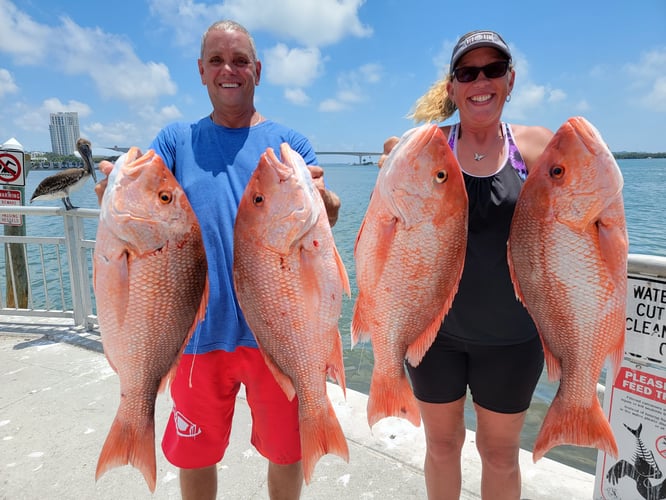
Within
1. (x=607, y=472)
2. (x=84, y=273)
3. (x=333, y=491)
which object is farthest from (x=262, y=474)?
(x=84, y=273)

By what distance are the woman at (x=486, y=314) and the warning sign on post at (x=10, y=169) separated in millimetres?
6337

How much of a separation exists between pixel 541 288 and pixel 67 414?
142 inches

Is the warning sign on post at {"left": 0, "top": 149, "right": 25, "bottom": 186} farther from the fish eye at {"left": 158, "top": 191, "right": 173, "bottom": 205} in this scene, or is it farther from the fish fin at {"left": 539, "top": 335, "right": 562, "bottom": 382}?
the fish fin at {"left": 539, "top": 335, "right": 562, "bottom": 382}

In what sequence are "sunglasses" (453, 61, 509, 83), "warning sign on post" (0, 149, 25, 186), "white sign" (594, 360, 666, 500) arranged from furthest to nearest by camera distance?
"warning sign on post" (0, 149, 25, 186), "white sign" (594, 360, 666, 500), "sunglasses" (453, 61, 509, 83)

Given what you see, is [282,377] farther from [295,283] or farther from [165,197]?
[165,197]

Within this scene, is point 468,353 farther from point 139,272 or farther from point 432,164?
point 139,272

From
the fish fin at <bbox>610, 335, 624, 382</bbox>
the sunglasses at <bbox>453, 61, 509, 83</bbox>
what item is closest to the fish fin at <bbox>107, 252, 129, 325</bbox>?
the sunglasses at <bbox>453, 61, 509, 83</bbox>

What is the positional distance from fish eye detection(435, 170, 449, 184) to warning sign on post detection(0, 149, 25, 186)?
657cm

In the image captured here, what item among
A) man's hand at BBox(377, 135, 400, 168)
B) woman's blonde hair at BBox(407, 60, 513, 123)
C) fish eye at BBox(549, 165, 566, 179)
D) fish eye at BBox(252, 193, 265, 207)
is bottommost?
fish eye at BBox(252, 193, 265, 207)

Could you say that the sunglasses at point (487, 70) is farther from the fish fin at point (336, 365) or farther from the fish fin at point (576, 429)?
the fish fin at point (576, 429)

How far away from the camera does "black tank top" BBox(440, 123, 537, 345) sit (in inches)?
72.9

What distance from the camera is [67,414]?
3.41 meters

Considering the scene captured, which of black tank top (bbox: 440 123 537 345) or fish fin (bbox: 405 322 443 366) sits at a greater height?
black tank top (bbox: 440 123 537 345)

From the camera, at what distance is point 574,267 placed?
5.19 feet
